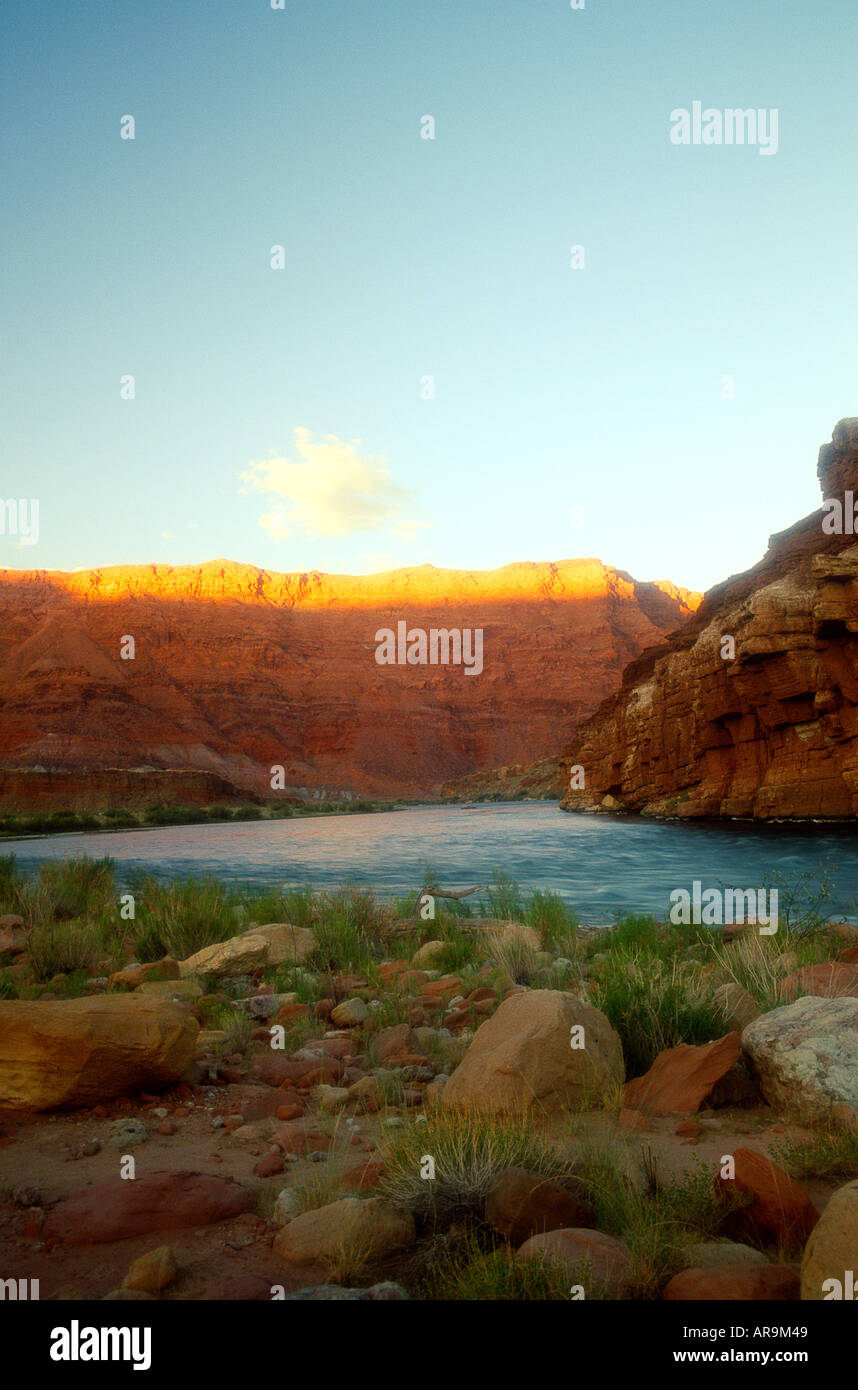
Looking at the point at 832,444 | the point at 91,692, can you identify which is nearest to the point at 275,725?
the point at 91,692

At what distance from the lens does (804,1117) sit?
11.5ft

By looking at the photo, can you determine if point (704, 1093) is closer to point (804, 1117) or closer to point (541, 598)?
point (804, 1117)

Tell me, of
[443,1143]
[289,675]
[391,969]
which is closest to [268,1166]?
[443,1143]

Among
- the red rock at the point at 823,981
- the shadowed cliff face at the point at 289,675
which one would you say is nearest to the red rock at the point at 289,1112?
the red rock at the point at 823,981

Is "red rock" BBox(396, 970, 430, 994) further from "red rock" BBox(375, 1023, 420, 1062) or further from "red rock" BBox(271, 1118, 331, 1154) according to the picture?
"red rock" BBox(271, 1118, 331, 1154)

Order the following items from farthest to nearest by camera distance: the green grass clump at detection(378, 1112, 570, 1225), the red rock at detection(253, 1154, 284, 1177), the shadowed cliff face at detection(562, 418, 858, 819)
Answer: the shadowed cliff face at detection(562, 418, 858, 819)
the red rock at detection(253, 1154, 284, 1177)
the green grass clump at detection(378, 1112, 570, 1225)

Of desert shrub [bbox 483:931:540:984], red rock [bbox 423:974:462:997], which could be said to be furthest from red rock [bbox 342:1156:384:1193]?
desert shrub [bbox 483:931:540:984]

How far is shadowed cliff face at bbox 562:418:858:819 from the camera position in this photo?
25609 millimetres

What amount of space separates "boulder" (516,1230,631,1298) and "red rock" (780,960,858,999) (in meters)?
3.02

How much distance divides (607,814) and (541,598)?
300 feet

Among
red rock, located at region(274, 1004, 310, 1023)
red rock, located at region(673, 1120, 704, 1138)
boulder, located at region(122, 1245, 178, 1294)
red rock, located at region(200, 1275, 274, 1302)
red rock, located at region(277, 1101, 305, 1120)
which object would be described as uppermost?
boulder, located at region(122, 1245, 178, 1294)

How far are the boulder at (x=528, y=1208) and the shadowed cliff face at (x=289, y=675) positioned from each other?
46.5 meters

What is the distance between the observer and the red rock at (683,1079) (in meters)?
3.78
